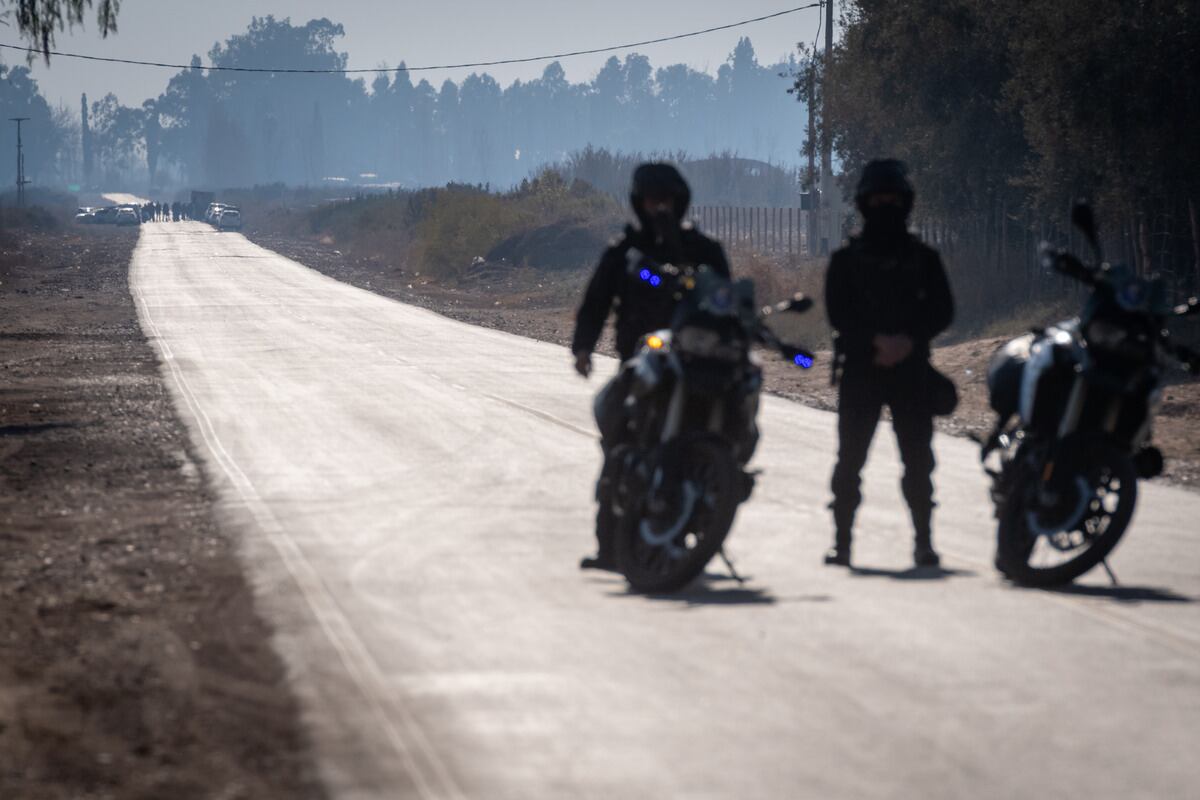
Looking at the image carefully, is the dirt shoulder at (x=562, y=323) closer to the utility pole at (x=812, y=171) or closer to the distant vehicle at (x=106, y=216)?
the utility pole at (x=812, y=171)

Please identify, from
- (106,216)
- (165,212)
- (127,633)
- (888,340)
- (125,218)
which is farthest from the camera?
(165,212)

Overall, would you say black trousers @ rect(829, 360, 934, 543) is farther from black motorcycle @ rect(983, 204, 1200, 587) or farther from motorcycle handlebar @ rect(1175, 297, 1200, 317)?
motorcycle handlebar @ rect(1175, 297, 1200, 317)

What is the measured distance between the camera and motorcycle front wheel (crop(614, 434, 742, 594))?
7406 mm

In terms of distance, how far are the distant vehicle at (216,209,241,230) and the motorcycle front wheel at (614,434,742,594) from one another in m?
101

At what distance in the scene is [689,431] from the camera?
7574 millimetres


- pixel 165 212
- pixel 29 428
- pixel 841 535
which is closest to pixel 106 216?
pixel 165 212

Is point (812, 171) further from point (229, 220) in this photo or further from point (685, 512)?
point (229, 220)

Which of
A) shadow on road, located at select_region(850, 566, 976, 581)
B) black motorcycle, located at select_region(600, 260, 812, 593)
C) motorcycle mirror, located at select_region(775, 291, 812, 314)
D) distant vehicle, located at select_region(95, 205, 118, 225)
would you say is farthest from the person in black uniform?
distant vehicle, located at select_region(95, 205, 118, 225)

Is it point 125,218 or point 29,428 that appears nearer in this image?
point 29,428

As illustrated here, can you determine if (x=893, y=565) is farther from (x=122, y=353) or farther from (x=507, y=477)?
(x=122, y=353)

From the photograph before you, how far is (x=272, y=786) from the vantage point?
499 cm

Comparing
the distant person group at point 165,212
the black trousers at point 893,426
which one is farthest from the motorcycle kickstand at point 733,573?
the distant person group at point 165,212

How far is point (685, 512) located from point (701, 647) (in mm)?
986

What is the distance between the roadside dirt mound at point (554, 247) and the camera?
176ft
